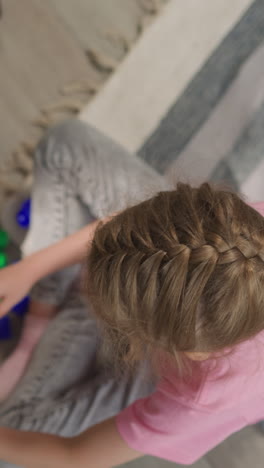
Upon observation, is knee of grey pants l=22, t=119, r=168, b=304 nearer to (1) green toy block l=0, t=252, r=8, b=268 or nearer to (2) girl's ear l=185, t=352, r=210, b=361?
(1) green toy block l=0, t=252, r=8, b=268

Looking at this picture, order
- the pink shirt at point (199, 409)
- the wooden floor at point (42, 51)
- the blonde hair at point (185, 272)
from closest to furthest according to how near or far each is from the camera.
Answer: the blonde hair at point (185, 272), the pink shirt at point (199, 409), the wooden floor at point (42, 51)

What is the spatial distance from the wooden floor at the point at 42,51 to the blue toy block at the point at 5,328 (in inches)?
14.0

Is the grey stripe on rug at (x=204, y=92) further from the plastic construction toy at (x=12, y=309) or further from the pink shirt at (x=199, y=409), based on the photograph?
the pink shirt at (x=199, y=409)

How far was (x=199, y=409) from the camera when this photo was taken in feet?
1.80

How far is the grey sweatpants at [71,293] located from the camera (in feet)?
2.32

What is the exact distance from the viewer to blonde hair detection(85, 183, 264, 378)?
40cm

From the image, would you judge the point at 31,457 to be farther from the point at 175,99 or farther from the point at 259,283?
the point at 175,99

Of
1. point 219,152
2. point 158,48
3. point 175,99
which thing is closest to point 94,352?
point 219,152

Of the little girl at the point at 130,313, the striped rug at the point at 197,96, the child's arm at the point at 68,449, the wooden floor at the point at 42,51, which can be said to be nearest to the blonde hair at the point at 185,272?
the little girl at the point at 130,313

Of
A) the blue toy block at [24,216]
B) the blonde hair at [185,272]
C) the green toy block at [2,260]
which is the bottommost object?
the green toy block at [2,260]

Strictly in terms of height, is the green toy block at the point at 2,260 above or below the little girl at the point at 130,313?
below

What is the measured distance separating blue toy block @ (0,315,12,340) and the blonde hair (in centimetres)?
47

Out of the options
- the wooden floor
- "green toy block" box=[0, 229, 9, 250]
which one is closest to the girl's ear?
"green toy block" box=[0, 229, 9, 250]

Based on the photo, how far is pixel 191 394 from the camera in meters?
0.54
